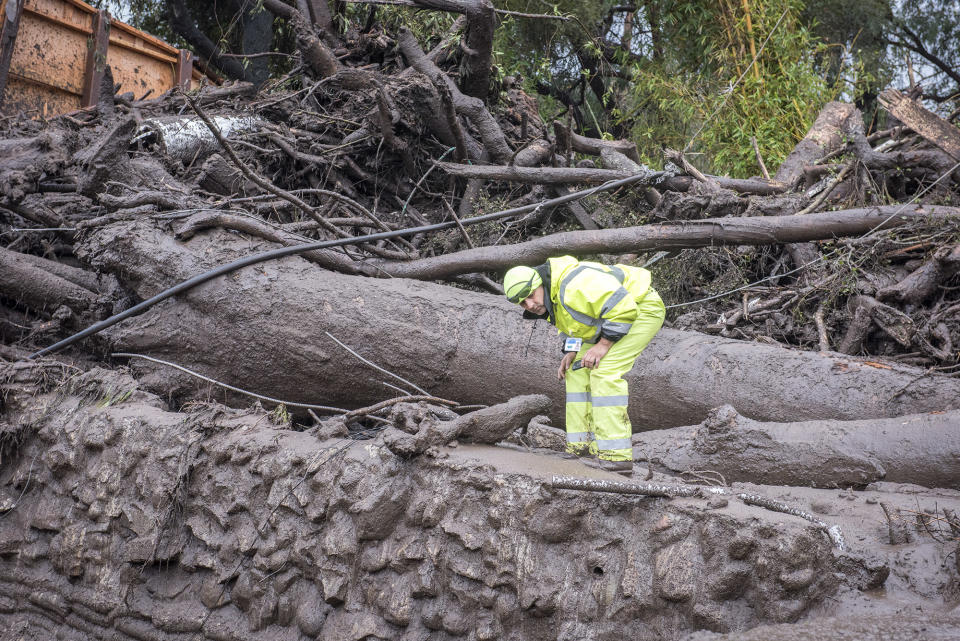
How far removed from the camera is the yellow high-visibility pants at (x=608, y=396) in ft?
10.3

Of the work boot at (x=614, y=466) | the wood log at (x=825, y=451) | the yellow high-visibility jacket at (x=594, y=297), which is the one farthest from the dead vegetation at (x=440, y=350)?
the yellow high-visibility jacket at (x=594, y=297)

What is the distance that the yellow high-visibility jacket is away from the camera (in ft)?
10.6

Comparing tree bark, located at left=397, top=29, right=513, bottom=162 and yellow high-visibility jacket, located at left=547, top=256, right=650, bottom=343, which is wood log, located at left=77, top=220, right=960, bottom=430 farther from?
tree bark, located at left=397, top=29, right=513, bottom=162

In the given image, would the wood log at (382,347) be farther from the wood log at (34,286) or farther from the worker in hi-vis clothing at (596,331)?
the wood log at (34,286)

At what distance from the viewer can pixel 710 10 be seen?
7855 millimetres

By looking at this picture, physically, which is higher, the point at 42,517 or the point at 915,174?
the point at 915,174

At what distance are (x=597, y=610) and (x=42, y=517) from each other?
299 cm

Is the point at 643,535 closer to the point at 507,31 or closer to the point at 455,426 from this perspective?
the point at 455,426

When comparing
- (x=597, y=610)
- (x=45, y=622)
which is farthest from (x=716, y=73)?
(x=45, y=622)

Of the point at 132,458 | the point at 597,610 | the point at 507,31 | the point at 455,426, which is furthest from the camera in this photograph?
the point at 507,31

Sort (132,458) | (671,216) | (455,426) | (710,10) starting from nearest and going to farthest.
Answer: (455,426), (132,458), (671,216), (710,10)

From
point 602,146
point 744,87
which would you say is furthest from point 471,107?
point 744,87

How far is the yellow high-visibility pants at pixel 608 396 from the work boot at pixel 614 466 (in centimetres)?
7

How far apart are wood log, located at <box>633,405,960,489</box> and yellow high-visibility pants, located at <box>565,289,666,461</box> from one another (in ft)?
1.18
